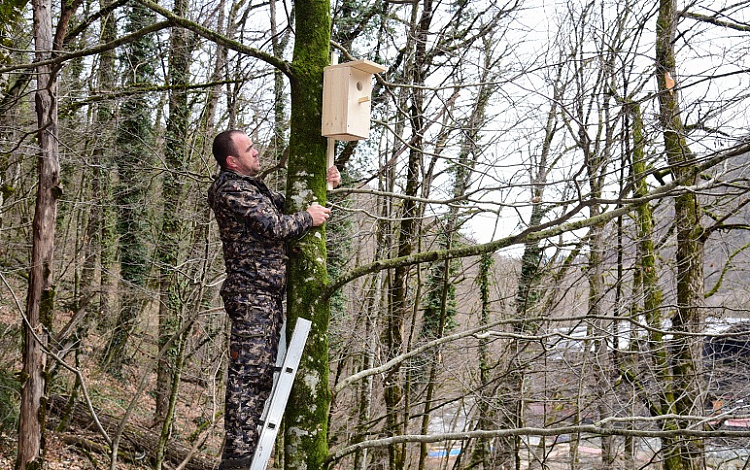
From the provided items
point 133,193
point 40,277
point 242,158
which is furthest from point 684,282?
point 133,193

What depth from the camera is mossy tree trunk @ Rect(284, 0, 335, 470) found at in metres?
3.15

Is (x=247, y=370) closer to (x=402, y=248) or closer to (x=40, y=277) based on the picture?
(x=40, y=277)

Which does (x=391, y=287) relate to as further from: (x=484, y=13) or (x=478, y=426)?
(x=484, y=13)

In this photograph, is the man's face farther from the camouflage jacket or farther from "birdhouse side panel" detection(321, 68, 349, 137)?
"birdhouse side panel" detection(321, 68, 349, 137)

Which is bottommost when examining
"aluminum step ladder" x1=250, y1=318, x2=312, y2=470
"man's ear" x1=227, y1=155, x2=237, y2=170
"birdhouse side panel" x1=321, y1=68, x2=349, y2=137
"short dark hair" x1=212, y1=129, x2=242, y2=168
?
"aluminum step ladder" x1=250, y1=318, x2=312, y2=470

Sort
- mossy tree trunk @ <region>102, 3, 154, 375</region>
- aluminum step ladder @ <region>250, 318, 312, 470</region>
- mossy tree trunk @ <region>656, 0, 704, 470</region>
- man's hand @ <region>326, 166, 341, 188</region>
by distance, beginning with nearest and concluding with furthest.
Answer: aluminum step ladder @ <region>250, 318, 312, 470</region>
man's hand @ <region>326, 166, 341, 188</region>
mossy tree trunk @ <region>656, 0, 704, 470</region>
mossy tree trunk @ <region>102, 3, 154, 375</region>

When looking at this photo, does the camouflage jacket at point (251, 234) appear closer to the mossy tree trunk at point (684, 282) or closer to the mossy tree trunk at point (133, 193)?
the mossy tree trunk at point (684, 282)

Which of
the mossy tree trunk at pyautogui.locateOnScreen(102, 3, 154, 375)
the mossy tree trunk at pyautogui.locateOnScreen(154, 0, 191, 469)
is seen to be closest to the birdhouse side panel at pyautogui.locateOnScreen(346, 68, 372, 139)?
the mossy tree trunk at pyautogui.locateOnScreen(154, 0, 191, 469)

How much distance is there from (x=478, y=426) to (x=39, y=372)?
5.04 m

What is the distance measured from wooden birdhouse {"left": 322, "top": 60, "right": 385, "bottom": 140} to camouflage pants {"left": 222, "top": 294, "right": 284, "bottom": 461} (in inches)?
34.5

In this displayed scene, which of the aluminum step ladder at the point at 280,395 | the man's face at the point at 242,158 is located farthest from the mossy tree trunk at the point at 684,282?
the aluminum step ladder at the point at 280,395

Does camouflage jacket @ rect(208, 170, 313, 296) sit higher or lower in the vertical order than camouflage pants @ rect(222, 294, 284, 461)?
higher

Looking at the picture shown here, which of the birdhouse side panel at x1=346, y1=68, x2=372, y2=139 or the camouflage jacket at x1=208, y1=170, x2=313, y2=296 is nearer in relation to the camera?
the camouflage jacket at x1=208, y1=170, x2=313, y2=296

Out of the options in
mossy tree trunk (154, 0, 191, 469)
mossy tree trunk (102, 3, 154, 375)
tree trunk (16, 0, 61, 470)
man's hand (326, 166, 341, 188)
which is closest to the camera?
man's hand (326, 166, 341, 188)
